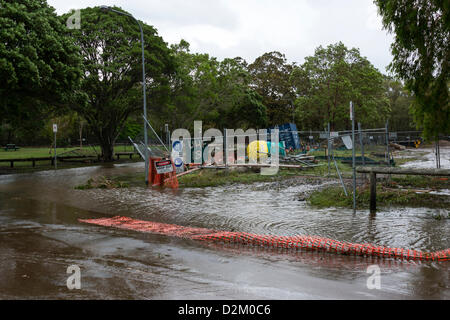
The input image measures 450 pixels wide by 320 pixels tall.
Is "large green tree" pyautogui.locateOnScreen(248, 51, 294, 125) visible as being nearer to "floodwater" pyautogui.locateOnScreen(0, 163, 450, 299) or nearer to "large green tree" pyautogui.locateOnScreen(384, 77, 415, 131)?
"large green tree" pyautogui.locateOnScreen(384, 77, 415, 131)

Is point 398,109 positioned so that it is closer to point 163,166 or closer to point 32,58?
point 163,166

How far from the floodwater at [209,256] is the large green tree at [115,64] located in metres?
19.3

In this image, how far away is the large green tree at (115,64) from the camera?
28.7 m

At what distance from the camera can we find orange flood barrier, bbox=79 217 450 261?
581 centimetres

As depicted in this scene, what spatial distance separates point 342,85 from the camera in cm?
4469

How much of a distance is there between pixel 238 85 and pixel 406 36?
110ft

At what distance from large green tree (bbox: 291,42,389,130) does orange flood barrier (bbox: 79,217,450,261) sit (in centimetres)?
4008

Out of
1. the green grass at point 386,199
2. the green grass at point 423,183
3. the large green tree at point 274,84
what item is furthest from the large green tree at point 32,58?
the large green tree at point 274,84

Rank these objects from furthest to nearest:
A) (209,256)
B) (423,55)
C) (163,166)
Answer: (163,166) → (423,55) → (209,256)

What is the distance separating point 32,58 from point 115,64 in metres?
9.48
